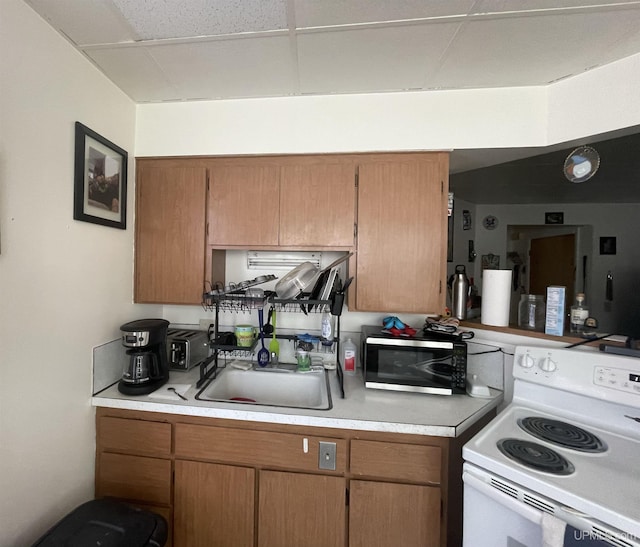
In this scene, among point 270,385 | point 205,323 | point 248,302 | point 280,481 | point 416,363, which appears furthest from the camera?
point 205,323

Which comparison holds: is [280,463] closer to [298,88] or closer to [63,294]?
[63,294]

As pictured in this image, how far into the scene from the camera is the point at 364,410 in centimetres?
120

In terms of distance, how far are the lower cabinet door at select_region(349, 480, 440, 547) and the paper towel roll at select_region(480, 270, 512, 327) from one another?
2.99ft

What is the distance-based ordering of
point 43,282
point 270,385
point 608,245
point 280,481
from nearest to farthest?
1. point 43,282
2. point 280,481
3. point 270,385
4. point 608,245

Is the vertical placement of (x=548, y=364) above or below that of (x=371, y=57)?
below

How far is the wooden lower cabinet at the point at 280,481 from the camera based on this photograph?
111 cm

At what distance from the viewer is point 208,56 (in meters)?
1.21

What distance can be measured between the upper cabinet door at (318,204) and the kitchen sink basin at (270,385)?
0.77 metres

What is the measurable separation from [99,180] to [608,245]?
5319 millimetres

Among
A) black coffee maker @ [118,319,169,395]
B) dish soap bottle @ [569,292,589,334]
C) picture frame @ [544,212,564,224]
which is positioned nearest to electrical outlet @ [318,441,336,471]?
black coffee maker @ [118,319,169,395]

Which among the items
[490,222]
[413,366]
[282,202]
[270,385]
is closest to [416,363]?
[413,366]

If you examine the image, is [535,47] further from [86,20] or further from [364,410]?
[86,20]

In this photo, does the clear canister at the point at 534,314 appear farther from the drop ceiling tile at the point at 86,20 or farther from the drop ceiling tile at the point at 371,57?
the drop ceiling tile at the point at 86,20

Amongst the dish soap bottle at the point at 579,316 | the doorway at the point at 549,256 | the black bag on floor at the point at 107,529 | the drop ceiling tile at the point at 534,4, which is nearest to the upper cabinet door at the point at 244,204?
the drop ceiling tile at the point at 534,4
